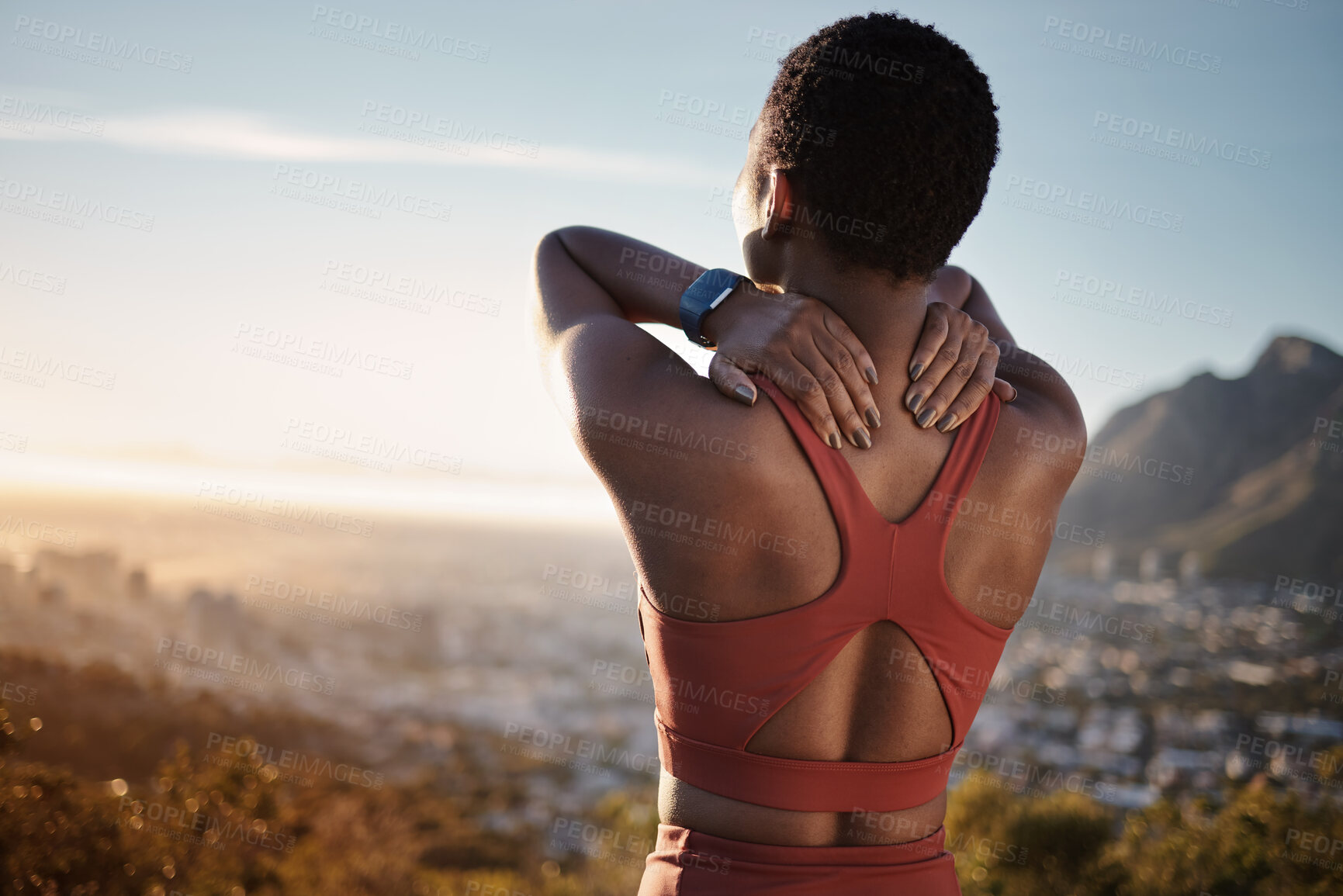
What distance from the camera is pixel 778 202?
1293 mm

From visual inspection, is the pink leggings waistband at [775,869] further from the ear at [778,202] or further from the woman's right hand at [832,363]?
the ear at [778,202]

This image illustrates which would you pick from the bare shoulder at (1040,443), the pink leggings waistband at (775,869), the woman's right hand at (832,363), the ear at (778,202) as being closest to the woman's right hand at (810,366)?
the woman's right hand at (832,363)

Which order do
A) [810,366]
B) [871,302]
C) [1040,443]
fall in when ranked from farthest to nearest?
[1040,443]
[871,302]
[810,366]

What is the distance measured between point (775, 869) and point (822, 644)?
377 mm

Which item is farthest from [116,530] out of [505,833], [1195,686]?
[1195,686]

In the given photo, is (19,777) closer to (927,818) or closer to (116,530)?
(927,818)

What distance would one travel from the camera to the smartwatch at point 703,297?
1441mm

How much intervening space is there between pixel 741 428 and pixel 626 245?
27.9 inches

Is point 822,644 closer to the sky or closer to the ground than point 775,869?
closer to the sky

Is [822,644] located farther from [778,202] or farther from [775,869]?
[778,202]

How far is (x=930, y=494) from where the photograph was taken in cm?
128

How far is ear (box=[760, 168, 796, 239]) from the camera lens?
1.29 meters

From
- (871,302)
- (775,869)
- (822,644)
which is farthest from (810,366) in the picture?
(775,869)

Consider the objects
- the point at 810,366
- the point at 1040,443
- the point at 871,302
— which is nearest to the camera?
the point at 810,366
